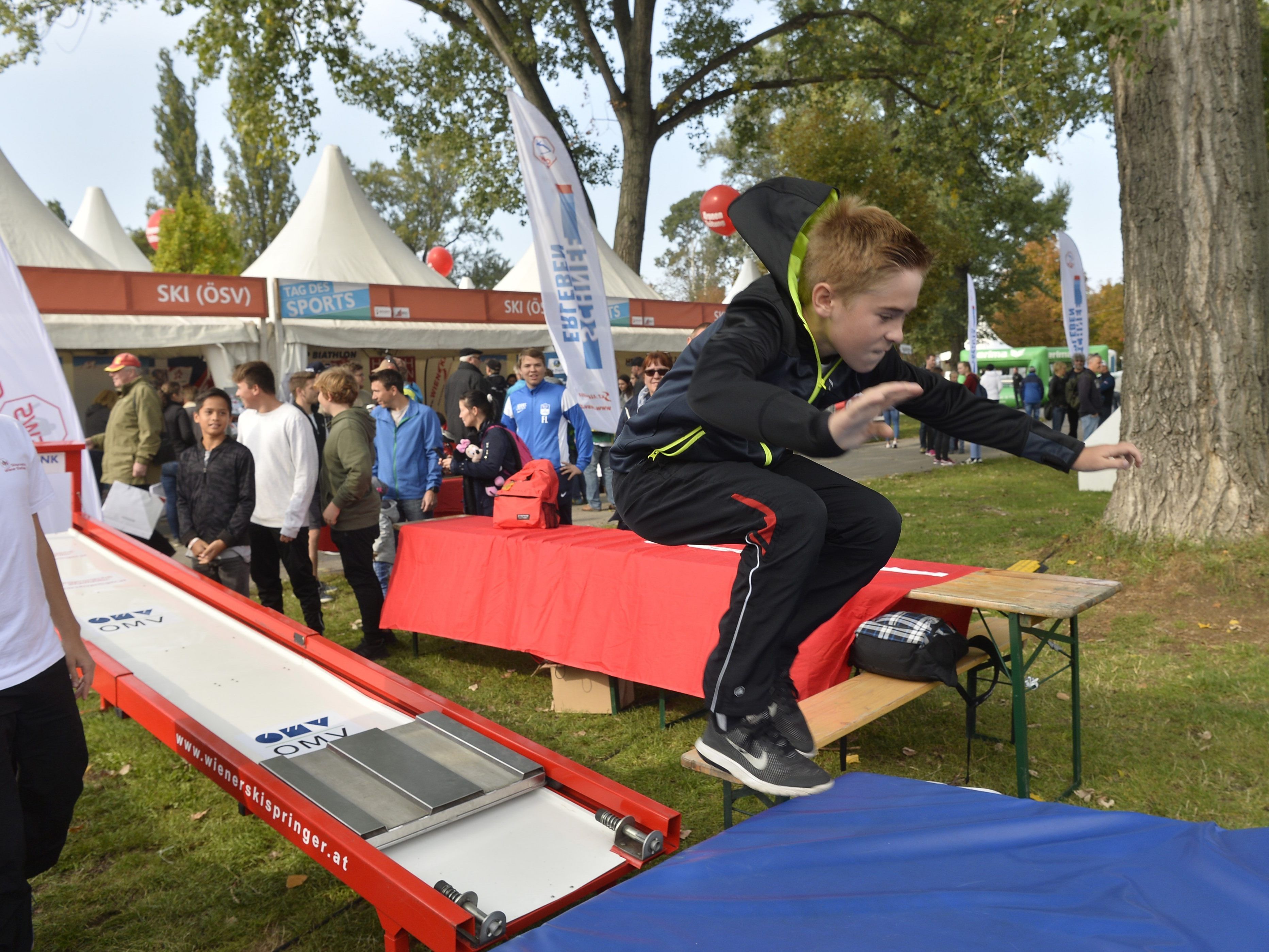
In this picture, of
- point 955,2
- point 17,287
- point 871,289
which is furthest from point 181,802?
point 955,2

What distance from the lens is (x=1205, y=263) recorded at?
25.0 ft

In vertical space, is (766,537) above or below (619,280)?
below

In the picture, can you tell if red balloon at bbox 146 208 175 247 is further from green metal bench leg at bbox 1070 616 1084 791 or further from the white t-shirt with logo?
green metal bench leg at bbox 1070 616 1084 791

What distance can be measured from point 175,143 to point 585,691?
63.9 metres

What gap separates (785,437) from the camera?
2.18 meters

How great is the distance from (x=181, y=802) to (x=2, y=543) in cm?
244

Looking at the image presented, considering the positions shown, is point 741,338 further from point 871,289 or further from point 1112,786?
point 1112,786

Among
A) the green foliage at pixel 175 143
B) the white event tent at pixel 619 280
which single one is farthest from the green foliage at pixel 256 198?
the white event tent at pixel 619 280

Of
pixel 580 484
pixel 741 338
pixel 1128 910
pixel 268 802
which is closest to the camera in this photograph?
pixel 1128 910

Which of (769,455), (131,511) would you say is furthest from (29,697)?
(131,511)

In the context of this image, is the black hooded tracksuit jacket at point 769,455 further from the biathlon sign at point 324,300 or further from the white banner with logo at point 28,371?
the biathlon sign at point 324,300

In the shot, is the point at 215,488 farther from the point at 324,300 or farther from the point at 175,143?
the point at 175,143

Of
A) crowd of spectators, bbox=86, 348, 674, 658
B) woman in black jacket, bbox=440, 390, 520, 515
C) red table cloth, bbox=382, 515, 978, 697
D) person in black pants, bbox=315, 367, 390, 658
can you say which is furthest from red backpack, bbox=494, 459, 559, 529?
person in black pants, bbox=315, 367, 390, 658

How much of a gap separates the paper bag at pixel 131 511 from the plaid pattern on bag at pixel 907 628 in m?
6.43
